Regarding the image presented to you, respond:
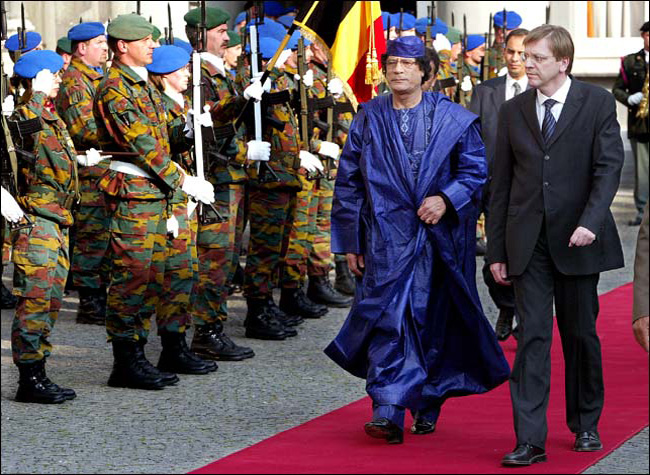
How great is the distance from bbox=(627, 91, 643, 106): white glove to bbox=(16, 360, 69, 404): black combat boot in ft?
30.2

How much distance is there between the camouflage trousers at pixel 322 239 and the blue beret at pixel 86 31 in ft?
6.18

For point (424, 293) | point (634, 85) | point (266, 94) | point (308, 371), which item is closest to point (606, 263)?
point (424, 293)

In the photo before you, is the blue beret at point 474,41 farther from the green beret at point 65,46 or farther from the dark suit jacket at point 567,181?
the dark suit jacket at point 567,181

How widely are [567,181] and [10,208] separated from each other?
2.56m

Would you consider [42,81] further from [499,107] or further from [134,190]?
[499,107]

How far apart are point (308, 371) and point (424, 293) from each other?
1.85m

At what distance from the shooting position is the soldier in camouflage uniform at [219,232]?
8.79 meters

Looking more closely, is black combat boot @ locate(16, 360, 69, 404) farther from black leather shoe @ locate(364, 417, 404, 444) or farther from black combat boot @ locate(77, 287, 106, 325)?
black combat boot @ locate(77, 287, 106, 325)

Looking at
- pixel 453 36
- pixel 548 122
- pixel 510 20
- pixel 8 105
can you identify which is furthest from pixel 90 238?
pixel 510 20

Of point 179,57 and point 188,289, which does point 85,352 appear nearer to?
point 188,289

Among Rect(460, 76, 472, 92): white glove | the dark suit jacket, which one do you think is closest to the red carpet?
the dark suit jacket

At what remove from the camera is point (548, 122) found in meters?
6.46

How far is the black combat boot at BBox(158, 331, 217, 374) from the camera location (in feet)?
27.3

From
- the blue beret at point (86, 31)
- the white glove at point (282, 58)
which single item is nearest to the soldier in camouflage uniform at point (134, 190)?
the white glove at point (282, 58)
